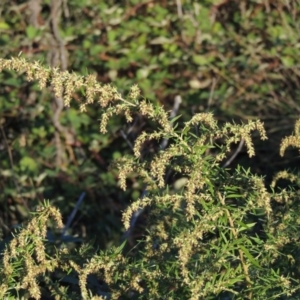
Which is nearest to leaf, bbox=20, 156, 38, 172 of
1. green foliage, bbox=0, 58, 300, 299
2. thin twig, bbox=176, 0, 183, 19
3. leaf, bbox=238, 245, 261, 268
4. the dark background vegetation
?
the dark background vegetation

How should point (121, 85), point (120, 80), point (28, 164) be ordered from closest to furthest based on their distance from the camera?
point (28, 164)
point (121, 85)
point (120, 80)

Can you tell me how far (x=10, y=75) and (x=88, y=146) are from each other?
664 millimetres

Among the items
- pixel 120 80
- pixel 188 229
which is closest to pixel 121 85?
pixel 120 80

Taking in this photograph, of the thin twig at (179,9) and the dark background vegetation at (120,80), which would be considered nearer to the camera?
the dark background vegetation at (120,80)

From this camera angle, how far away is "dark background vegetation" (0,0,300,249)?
5.50 metres

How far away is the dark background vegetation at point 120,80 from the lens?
550cm

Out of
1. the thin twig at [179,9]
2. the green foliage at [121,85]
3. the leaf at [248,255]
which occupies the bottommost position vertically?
the green foliage at [121,85]

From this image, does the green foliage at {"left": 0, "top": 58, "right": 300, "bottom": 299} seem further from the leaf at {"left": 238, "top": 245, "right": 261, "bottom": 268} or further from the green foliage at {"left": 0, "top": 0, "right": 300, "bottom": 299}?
the green foliage at {"left": 0, "top": 0, "right": 300, "bottom": 299}

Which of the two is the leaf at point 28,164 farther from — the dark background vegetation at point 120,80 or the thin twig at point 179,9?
the thin twig at point 179,9

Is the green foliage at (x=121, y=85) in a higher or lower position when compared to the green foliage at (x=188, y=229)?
lower

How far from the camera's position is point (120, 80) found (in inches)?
228

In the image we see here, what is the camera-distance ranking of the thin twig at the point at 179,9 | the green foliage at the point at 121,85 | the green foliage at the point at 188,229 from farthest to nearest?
the thin twig at the point at 179,9 < the green foliage at the point at 121,85 < the green foliage at the point at 188,229

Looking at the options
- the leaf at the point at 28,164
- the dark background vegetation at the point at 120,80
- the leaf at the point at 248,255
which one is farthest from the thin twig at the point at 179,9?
the leaf at the point at 248,255

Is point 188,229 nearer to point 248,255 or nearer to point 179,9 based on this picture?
point 248,255
